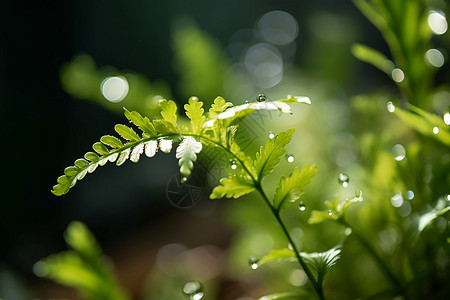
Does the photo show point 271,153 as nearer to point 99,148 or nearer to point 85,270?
point 99,148

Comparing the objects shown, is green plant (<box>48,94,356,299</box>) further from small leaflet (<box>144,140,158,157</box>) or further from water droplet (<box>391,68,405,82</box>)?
water droplet (<box>391,68,405,82</box>)

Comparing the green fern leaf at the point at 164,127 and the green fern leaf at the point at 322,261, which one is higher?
the green fern leaf at the point at 164,127

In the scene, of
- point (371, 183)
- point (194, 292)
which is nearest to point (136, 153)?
point (194, 292)

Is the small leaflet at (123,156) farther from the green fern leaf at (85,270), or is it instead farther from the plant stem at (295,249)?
the green fern leaf at (85,270)

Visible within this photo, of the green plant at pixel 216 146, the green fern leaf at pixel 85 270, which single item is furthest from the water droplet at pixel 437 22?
the green fern leaf at pixel 85 270

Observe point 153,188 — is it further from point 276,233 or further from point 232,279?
point 276,233

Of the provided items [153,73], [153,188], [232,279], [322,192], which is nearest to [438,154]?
[322,192]

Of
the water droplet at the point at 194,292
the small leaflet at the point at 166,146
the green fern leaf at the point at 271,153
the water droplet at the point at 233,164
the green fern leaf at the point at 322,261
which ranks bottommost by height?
the green fern leaf at the point at 322,261
